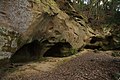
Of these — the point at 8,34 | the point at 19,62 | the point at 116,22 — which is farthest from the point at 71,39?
the point at 8,34

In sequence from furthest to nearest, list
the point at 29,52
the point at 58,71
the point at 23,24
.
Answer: the point at 29,52 < the point at 58,71 < the point at 23,24

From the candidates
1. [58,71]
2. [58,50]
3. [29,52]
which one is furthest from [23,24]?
[58,50]

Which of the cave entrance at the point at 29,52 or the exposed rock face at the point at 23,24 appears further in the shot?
the cave entrance at the point at 29,52

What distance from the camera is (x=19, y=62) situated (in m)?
11.8

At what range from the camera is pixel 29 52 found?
41.9 feet

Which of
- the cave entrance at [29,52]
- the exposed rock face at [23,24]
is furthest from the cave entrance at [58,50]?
the exposed rock face at [23,24]

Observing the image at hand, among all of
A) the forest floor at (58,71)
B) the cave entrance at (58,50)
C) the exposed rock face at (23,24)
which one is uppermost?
the exposed rock face at (23,24)

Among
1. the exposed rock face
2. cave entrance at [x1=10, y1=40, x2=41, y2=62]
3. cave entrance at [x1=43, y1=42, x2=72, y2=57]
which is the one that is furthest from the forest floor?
cave entrance at [x1=43, y1=42, x2=72, y2=57]

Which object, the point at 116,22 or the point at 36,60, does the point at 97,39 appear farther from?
the point at 36,60

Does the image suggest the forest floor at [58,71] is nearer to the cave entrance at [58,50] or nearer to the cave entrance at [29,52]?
the cave entrance at [29,52]

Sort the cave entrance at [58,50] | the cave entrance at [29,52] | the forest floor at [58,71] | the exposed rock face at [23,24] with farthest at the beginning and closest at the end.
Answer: the cave entrance at [58,50] → the cave entrance at [29,52] → the forest floor at [58,71] → the exposed rock face at [23,24]

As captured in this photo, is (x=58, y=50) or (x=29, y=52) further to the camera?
(x=58, y=50)

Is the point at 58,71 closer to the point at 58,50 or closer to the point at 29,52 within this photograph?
the point at 29,52

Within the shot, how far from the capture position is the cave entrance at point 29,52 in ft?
39.3
